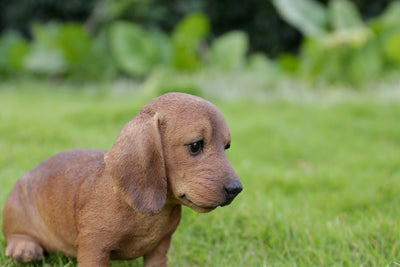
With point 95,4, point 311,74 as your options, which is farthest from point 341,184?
point 95,4

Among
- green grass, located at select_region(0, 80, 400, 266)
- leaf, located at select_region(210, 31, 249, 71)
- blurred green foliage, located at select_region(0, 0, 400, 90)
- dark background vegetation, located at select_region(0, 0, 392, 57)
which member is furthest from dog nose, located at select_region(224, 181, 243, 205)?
dark background vegetation, located at select_region(0, 0, 392, 57)

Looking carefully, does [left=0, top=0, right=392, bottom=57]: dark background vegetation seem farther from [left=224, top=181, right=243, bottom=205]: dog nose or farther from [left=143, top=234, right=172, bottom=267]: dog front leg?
[left=224, top=181, right=243, bottom=205]: dog nose

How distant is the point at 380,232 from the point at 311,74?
686cm

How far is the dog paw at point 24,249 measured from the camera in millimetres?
1999

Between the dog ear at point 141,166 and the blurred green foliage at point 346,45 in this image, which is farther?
the blurred green foliage at point 346,45

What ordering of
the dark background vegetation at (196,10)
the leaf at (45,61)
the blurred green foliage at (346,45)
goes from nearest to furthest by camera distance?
1. the blurred green foliage at (346,45)
2. the leaf at (45,61)
3. the dark background vegetation at (196,10)

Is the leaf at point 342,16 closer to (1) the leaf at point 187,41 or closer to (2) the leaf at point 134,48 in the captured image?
(1) the leaf at point 187,41

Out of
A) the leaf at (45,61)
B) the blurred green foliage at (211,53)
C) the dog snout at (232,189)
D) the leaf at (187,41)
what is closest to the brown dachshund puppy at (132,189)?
the dog snout at (232,189)

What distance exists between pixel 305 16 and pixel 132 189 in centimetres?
839

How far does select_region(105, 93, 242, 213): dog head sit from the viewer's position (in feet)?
5.37

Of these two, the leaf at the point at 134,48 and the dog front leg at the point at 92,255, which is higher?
the dog front leg at the point at 92,255

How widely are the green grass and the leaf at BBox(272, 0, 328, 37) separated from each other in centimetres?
227

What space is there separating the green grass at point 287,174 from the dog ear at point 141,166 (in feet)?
2.26

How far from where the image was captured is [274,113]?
6.56 meters
